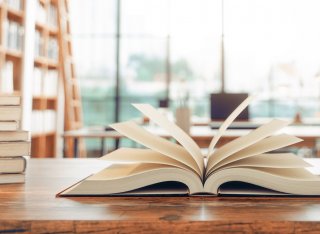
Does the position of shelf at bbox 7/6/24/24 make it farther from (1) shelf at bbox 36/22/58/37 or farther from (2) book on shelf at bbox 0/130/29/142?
(2) book on shelf at bbox 0/130/29/142

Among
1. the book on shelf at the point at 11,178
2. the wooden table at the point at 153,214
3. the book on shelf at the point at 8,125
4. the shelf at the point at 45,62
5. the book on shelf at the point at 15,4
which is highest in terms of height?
the book on shelf at the point at 15,4

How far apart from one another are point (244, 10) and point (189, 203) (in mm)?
5914

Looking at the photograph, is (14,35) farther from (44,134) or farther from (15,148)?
(15,148)

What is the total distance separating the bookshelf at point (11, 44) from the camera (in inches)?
134

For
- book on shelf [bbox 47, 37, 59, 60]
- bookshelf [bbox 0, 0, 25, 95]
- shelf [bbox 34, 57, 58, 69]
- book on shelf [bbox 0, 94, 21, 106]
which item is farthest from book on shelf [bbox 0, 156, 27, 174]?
book on shelf [bbox 47, 37, 59, 60]

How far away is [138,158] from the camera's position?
72 centimetres

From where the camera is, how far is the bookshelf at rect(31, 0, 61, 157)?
455cm

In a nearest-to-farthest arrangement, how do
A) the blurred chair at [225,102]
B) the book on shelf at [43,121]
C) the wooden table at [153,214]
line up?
the wooden table at [153,214], the blurred chair at [225,102], the book on shelf at [43,121]

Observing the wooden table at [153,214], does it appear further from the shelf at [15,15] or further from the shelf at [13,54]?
the shelf at [15,15]

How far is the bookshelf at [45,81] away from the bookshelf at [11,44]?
1.47ft

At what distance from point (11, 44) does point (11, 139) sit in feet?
10.8

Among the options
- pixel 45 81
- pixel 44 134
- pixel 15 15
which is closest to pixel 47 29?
pixel 45 81

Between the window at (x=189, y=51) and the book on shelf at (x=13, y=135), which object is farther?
the window at (x=189, y=51)

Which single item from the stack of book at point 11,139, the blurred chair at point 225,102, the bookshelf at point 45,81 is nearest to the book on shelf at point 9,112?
the stack of book at point 11,139
